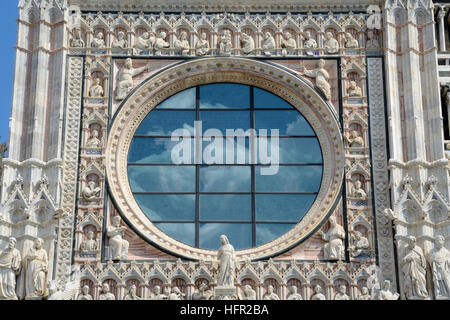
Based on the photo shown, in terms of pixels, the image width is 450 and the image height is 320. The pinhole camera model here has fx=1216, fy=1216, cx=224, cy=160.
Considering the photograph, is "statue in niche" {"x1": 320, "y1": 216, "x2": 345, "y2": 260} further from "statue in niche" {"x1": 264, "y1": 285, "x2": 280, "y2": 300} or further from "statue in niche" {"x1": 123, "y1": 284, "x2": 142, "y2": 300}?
"statue in niche" {"x1": 123, "y1": 284, "x2": 142, "y2": 300}

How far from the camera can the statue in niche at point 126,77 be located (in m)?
27.2

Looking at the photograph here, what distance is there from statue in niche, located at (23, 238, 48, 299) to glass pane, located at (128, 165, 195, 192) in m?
2.65

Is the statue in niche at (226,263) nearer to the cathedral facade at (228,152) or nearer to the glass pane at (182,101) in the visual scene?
the cathedral facade at (228,152)

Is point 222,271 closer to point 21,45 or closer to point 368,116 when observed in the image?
point 368,116

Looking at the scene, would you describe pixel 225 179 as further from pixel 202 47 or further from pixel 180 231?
pixel 202 47

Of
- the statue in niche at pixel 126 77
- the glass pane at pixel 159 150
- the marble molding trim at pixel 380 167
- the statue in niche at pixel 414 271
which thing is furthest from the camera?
the statue in niche at pixel 126 77

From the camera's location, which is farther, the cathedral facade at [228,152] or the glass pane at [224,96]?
the glass pane at [224,96]

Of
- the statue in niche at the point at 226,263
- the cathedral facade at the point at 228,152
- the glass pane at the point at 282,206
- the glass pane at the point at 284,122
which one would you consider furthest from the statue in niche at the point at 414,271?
the glass pane at the point at 284,122

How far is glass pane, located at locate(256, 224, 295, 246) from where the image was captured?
25984mm

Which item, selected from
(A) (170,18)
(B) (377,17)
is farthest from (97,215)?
(B) (377,17)

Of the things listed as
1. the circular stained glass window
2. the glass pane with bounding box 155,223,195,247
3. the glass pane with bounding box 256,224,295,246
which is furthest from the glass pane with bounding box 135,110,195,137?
the glass pane with bounding box 256,224,295,246

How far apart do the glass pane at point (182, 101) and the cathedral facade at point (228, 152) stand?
4cm

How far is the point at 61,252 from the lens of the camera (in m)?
25.5

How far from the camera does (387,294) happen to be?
80.0 ft
